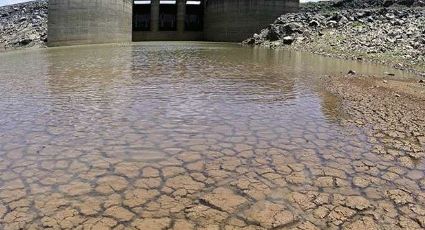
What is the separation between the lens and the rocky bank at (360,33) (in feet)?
73.5

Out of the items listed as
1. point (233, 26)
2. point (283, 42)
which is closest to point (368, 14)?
point (283, 42)

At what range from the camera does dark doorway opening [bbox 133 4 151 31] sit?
46.8 m

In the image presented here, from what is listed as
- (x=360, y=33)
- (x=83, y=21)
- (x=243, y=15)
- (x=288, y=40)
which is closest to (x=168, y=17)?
(x=243, y=15)

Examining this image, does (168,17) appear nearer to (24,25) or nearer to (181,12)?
(181,12)

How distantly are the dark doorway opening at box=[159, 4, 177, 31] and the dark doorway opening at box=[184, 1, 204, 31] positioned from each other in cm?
142

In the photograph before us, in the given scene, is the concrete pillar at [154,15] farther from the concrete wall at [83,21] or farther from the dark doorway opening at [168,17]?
the concrete wall at [83,21]

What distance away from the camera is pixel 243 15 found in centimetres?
4175

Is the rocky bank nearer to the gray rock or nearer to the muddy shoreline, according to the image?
the gray rock

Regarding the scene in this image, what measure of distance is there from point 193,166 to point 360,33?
26.2 metres

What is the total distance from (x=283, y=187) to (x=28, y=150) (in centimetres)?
420

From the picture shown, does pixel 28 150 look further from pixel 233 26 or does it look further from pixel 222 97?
pixel 233 26

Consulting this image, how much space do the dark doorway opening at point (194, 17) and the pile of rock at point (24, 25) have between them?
1551 cm

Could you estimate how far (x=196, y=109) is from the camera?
9.76 metres

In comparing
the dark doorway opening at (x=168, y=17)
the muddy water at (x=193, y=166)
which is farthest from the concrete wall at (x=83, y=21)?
the muddy water at (x=193, y=166)
